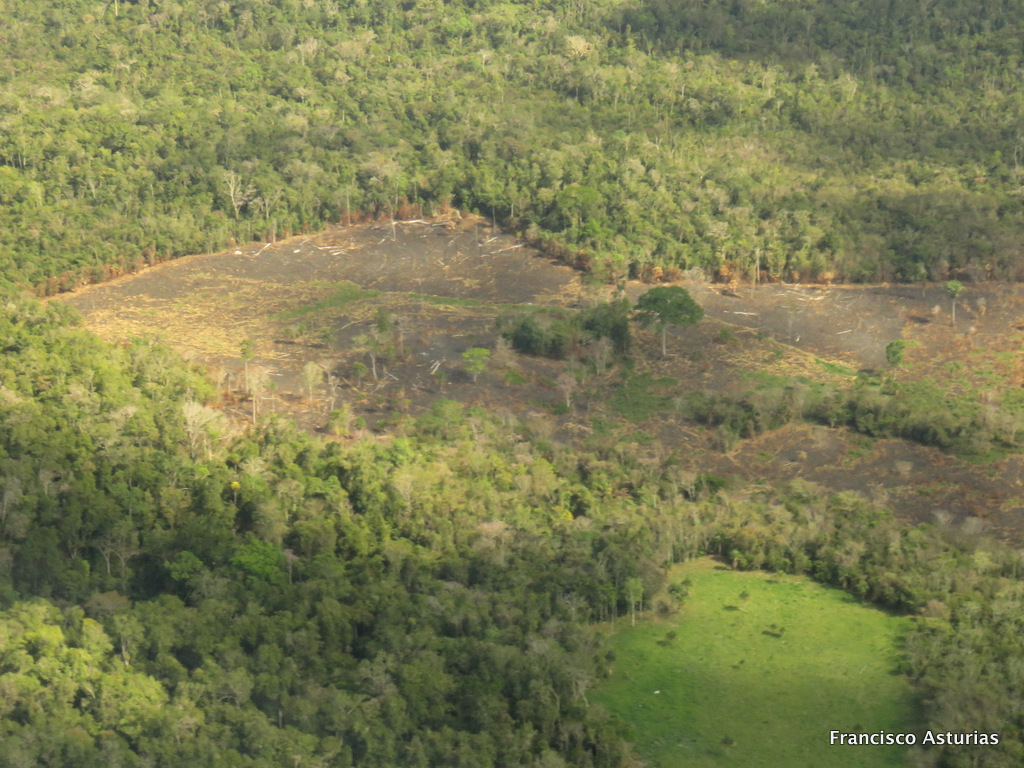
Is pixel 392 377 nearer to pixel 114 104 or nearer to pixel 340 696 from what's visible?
pixel 340 696

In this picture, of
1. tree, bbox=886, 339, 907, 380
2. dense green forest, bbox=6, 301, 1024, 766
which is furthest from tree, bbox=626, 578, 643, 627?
tree, bbox=886, 339, 907, 380

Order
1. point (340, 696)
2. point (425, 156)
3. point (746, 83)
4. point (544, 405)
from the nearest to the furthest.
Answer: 1. point (340, 696)
2. point (544, 405)
3. point (425, 156)
4. point (746, 83)

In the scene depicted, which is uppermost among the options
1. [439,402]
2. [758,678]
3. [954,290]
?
[954,290]

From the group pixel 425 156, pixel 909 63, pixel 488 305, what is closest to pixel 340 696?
pixel 488 305

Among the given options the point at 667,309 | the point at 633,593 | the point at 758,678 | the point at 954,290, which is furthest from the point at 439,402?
the point at 954,290

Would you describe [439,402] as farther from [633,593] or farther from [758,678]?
[758,678]

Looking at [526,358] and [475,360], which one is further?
[526,358]
